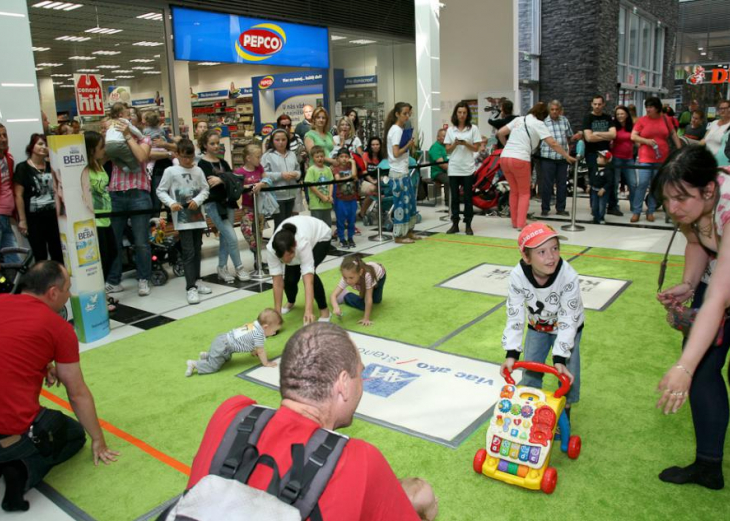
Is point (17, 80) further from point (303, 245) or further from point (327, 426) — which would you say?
point (327, 426)

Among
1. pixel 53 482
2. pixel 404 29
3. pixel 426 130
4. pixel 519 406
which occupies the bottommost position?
pixel 53 482

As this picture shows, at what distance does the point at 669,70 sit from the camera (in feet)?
78.6

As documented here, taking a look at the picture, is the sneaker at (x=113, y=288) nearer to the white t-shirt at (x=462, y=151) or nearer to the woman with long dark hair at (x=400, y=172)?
the woman with long dark hair at (x=400, y=172)

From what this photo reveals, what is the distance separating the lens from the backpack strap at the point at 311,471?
1.16 m

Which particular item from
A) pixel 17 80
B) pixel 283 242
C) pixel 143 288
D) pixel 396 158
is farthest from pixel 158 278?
pixel 396 158

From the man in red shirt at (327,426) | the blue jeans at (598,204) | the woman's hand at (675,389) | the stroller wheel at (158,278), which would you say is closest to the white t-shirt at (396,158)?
the blue jeans at (598,204)

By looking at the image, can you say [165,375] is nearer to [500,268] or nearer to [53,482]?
[53,482]

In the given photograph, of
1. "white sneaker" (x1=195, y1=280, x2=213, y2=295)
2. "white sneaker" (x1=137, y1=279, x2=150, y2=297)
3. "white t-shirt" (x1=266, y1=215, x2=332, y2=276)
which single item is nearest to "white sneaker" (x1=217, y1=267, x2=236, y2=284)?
"white sneaker" (x1=195, y1=280, x2=213, y2=295)

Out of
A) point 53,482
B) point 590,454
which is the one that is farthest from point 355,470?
point 53,482

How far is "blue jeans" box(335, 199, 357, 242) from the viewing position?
778 centimetres

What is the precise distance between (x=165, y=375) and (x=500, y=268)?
3.77 m

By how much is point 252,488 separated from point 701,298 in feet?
7.30

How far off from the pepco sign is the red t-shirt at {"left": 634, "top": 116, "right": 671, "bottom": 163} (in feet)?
19.2

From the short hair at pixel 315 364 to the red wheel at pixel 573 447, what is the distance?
6.14ft
